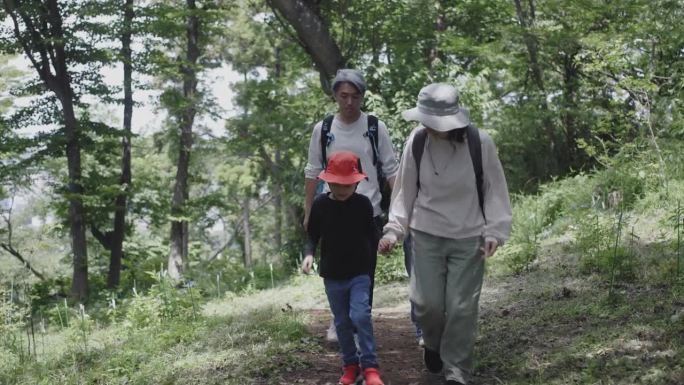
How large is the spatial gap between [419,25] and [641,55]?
4.58 m

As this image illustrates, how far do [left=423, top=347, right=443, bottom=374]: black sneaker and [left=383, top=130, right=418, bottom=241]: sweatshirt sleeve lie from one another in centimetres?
84

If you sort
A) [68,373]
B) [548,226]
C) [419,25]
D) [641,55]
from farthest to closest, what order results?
[419,25], [641,55], [548,226], [68,373]

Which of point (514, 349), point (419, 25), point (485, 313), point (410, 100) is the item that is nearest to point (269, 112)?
point (419, 25)

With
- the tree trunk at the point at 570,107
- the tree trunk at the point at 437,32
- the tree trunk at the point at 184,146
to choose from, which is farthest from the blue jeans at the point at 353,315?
the tree trunk at the point at 184,146

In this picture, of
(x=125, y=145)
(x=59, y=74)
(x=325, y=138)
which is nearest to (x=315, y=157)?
(x=325, y=138)

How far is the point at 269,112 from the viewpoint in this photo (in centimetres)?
1977

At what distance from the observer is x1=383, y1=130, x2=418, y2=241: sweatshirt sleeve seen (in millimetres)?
3988

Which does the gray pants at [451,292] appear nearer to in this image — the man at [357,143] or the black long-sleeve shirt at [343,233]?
the black long-sleeve shirt at [343,233]

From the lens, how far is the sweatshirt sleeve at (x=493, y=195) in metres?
3.79

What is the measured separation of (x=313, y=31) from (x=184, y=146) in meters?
9.64

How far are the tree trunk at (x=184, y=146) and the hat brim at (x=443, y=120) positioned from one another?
1498 centimetres

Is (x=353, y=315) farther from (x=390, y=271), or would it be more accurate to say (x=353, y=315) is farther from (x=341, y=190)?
(x=390, y=271)

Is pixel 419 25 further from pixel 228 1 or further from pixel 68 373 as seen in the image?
pixel 68 373

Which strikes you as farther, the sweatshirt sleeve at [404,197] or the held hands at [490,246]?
the sweatshirt sleeve at [404,197]
